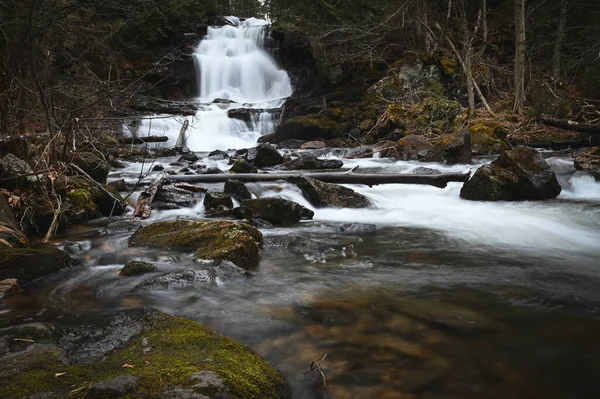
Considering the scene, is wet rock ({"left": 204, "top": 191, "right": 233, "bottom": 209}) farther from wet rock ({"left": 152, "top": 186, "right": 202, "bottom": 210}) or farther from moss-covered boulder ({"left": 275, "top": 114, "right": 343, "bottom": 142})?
moss-covered boulder ({"left": 275, "top": 114, "right": 343, "bottom": 142})

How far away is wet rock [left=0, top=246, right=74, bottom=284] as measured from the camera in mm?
3750

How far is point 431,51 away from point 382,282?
18634 millimetres

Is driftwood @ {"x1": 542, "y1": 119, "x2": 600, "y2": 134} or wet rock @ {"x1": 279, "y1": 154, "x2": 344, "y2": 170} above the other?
driftwood @ {"x1": 542, "y1": 119, "x2": 600, "y2": 134}

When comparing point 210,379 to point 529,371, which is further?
point 529,371

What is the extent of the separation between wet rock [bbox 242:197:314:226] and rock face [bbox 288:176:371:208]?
3.24 ft

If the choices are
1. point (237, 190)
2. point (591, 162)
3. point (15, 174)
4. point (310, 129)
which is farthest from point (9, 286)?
point (310, 129)

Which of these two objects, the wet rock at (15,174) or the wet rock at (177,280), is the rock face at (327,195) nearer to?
the wet rock at (177,280)

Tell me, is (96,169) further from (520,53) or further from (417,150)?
(520,53)

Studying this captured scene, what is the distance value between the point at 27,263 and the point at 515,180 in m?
7.99

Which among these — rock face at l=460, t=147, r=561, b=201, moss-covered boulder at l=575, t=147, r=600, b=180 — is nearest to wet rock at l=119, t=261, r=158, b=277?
rock face at l=460, t=147, r=561, b=201

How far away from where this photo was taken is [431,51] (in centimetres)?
1981

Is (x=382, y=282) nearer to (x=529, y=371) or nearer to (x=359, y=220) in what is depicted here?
(x=529, y=371)

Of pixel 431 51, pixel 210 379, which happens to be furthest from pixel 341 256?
pixel 431 51

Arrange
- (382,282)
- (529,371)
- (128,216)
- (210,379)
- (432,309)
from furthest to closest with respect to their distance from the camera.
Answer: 1. (128,216)
2. (382,282)
3. (432,309)
4. (529,371)
5. (210,379)
